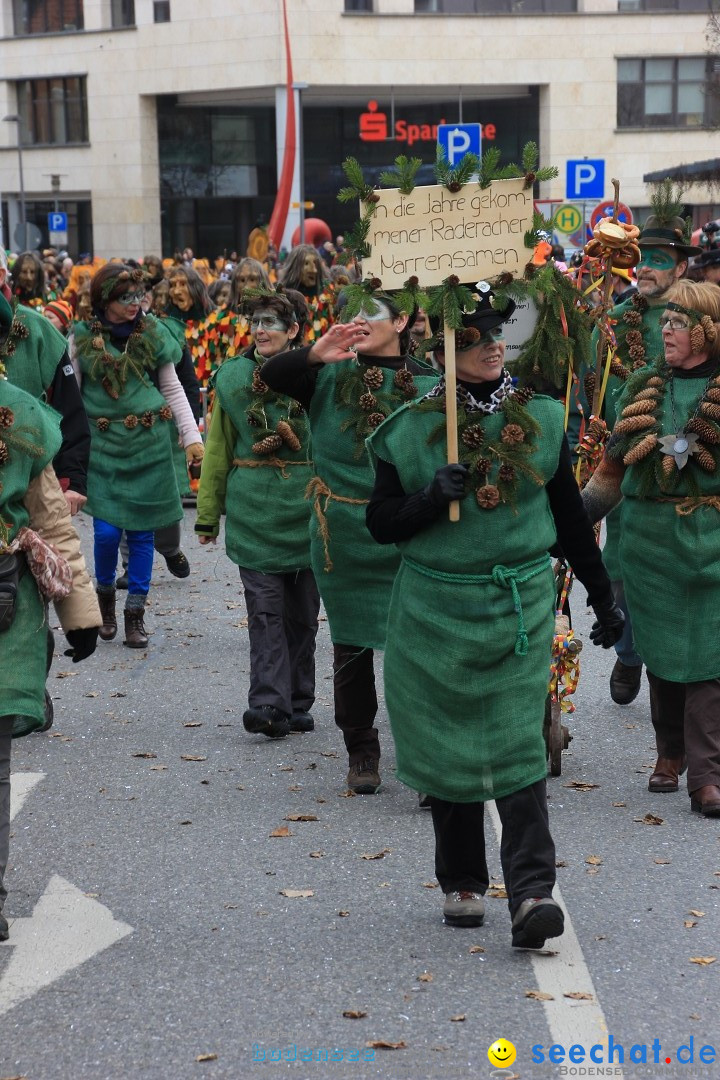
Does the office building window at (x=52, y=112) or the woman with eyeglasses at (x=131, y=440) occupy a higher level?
the office building window at (x=52, y=112)

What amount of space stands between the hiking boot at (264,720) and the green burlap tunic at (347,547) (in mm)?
870

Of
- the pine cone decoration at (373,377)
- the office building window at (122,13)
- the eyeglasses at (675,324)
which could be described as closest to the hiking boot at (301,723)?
the pine cone decoration at (373,377)

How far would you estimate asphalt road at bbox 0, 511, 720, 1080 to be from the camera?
4.39 m

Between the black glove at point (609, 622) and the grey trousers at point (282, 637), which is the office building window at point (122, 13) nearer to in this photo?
the grey trousers at point (282, 637)

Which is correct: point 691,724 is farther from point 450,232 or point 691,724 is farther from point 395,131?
point 395,131

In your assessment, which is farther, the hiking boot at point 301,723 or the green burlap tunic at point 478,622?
the hiking boot at point 301,723

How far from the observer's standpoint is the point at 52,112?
57.7 meters

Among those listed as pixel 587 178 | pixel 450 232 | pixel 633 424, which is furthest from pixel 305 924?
pixel 587 178

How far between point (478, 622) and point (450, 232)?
47.5 inches

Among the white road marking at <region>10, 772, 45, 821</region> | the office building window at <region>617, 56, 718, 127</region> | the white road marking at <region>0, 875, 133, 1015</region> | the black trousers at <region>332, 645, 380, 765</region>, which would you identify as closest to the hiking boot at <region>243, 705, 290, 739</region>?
the black trousers at <region>332, 645, 380, 765</region>

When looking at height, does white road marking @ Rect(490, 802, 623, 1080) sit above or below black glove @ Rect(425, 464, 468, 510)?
below

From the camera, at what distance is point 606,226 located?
23.0ft

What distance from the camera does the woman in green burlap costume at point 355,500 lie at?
659 centimetres

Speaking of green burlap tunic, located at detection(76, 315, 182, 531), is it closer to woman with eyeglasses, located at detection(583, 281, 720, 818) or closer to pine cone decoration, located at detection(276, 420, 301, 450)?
pine cone decoration, located at detection(276, 420, 301, 450)
